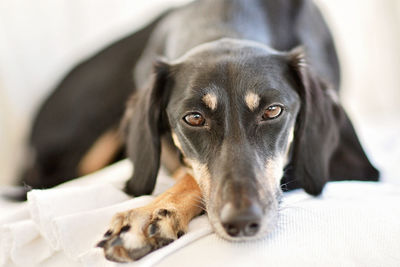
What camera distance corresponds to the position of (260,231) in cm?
142

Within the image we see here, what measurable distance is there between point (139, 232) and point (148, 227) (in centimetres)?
4

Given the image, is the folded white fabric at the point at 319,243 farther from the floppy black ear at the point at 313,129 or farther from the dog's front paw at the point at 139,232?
the floppy black ear at the point at 313,129

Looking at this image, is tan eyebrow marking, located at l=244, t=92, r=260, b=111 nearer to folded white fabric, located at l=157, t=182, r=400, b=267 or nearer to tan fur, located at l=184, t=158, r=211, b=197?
tan fur, located at l=184, t=158, r=211, b=197

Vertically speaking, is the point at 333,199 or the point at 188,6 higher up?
the point at 188,6

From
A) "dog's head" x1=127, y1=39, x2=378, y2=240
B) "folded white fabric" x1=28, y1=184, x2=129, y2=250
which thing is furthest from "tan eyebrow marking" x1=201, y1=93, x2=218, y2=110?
"folded white fabric" x1=28, y1=184, x2=129, y2=250

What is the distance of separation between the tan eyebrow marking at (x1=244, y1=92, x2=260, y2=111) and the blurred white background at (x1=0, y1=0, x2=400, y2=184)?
1314mm

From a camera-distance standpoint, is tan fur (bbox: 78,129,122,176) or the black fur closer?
the black fur

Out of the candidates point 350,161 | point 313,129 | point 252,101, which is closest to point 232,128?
point 252,101

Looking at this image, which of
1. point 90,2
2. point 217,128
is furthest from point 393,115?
point 90,2

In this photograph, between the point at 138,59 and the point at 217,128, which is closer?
the point at 217,128

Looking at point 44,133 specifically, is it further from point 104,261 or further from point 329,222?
point 329,222

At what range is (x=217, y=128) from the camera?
1.73 metres

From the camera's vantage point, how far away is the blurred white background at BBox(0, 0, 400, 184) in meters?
3.13

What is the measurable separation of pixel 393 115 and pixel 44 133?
2584mm
